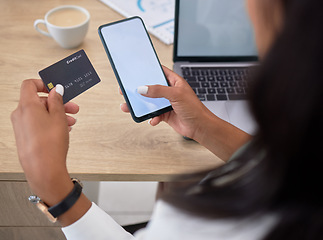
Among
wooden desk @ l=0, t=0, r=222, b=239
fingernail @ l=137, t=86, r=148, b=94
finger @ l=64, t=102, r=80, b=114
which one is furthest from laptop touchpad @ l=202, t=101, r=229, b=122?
finger @ l=64, t=102, r=80, b=114

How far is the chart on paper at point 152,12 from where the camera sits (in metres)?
1.07

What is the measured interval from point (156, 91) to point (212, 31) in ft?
0.98

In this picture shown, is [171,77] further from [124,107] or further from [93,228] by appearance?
[93,228]

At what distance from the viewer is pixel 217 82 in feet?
3.01

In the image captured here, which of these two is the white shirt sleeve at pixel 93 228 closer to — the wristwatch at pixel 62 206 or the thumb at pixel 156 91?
the wristwatch at pixel 62 206

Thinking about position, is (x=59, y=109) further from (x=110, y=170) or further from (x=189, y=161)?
(x=189, y=161)

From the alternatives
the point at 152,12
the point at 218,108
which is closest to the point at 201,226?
the point at 218,108

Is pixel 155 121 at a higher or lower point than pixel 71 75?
lower

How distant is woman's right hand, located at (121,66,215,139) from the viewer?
0.73 m

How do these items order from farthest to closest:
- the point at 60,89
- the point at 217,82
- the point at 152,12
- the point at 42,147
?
1. the point at 152,12
2. the point at 217,82
3. the point at 60,89
4. the point at 42,147

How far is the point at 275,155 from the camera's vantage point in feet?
1.20

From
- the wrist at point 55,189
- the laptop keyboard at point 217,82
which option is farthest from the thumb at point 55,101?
the laptop keyboard at point 217,82

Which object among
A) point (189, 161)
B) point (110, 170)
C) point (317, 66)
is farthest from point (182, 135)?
point (317, 66)

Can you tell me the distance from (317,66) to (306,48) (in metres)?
0.02
